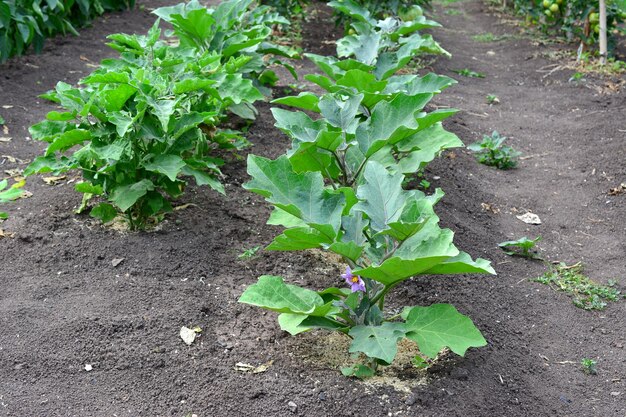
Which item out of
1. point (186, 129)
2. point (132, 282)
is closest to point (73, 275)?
point (132, 282)

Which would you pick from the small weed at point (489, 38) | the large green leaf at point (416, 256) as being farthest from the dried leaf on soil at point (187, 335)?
the small weed at point (489, 38)

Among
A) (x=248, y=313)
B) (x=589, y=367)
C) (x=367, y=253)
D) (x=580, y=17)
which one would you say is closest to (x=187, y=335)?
(x=248, y=313)

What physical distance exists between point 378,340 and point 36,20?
5.80 m

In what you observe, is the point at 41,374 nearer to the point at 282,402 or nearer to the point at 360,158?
the point at 282,402

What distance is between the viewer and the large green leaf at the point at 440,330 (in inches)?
108

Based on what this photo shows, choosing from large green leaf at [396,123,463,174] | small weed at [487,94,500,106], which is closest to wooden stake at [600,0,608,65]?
small weed at [487,94,500,106]

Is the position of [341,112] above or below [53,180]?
above

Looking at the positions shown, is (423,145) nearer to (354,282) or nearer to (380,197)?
(380,197)

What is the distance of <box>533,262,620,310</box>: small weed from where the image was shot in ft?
12.6

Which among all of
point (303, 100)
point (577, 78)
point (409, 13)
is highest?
point (303, 100)

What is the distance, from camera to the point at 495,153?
581cm

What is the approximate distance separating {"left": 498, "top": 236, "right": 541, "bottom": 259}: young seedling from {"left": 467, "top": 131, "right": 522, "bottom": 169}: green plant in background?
59.0 inches

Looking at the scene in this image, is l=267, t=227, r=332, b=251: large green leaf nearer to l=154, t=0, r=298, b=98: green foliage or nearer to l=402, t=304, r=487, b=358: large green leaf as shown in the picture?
l=402, t=304, r=487, b=358: large green leaf

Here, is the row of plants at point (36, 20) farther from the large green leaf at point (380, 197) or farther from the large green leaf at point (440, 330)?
the large green leaf at point (440, 330)
